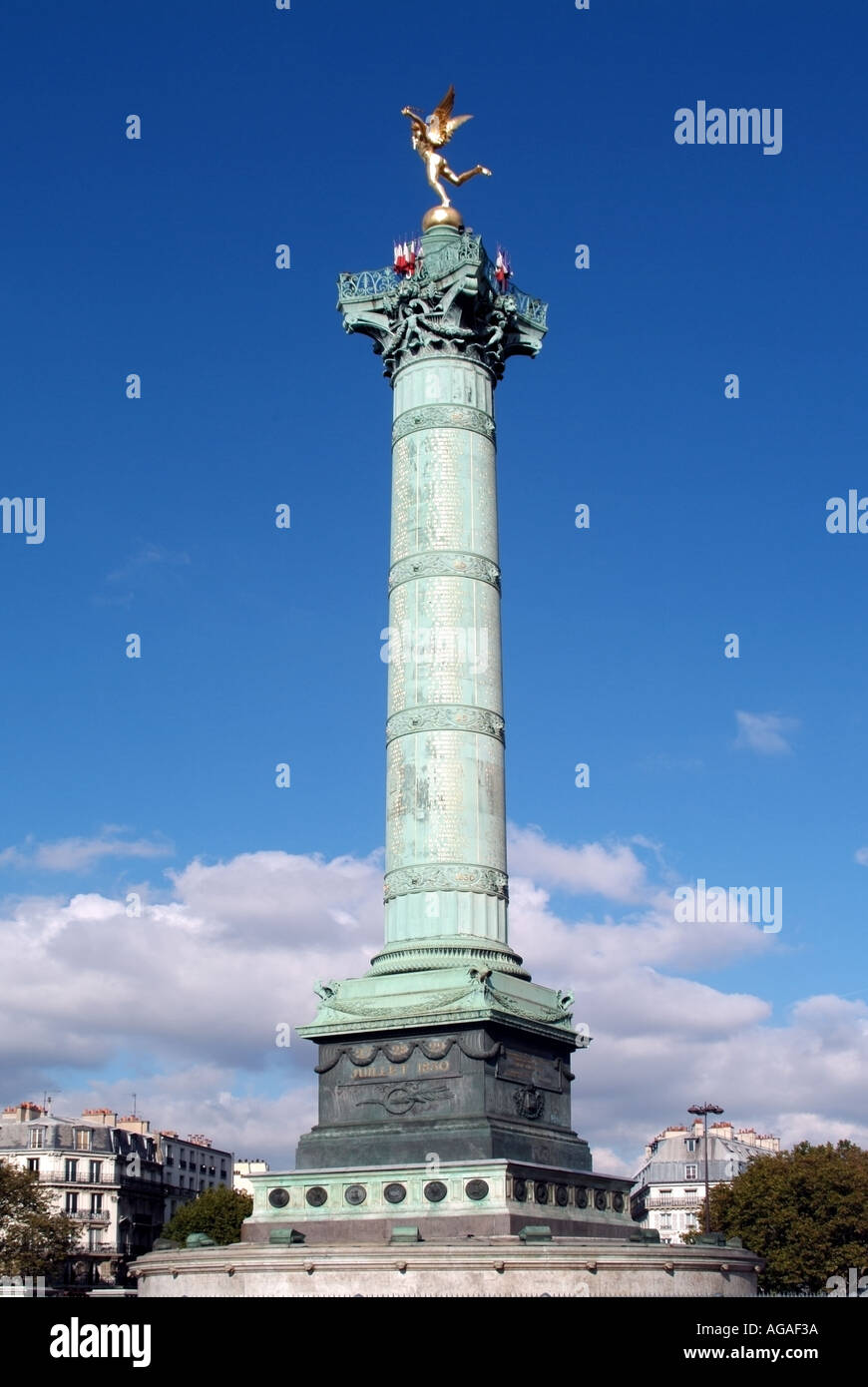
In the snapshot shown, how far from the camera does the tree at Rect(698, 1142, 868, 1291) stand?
206 ft

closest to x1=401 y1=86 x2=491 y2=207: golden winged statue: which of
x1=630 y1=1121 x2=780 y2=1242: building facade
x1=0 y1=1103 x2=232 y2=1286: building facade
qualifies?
x1=0 y1=1103 x2=232 y2=1286: building facade

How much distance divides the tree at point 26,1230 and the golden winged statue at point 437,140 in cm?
3953

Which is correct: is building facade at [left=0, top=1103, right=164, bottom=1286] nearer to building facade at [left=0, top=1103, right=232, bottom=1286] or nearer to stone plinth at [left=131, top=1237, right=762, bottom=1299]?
building facade at [left=0, top=1103, right=232, bottom=1286]

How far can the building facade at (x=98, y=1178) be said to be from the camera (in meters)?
88.4

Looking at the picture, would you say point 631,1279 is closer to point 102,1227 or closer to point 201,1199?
point 201,1199

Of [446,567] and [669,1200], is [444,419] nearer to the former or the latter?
[446,567]

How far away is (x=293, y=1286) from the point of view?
27.6 metres

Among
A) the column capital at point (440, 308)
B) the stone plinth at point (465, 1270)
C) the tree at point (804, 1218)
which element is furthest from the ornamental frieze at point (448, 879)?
the tree at point (804, 1218)

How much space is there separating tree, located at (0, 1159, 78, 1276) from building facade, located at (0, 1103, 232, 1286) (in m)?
27.4

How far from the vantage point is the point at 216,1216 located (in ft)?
252

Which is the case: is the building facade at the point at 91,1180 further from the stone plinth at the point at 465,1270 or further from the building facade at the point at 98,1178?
the stone plinth at the point at 465,1270
